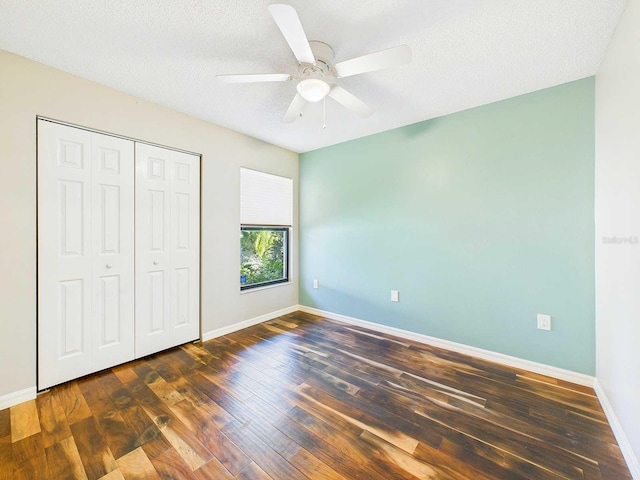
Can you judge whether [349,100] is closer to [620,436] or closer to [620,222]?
[620,222]

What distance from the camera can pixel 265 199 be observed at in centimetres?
362

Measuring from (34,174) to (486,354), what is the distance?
157 inches

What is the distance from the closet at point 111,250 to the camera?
2.01 metres

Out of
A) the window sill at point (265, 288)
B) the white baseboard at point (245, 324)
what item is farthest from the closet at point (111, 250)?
the window sill at point (265, 288)

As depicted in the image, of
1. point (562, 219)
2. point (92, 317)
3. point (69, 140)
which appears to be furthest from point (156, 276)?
point (562, 219)

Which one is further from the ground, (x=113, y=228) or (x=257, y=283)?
(x=113, y=228)

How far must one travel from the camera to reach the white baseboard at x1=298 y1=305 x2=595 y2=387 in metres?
2.11

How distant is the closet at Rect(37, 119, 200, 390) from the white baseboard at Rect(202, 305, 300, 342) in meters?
0.14

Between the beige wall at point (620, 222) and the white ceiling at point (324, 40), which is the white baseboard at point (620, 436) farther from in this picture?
the white ceiling at point (324, 40)

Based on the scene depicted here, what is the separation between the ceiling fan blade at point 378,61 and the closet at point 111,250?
1.99 meters

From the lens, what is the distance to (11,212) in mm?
1832

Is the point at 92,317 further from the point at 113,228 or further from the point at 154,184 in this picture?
the point at 154,184

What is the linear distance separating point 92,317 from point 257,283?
1.76 metres

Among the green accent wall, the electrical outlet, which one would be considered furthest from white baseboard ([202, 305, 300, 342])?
the electrical outlet
